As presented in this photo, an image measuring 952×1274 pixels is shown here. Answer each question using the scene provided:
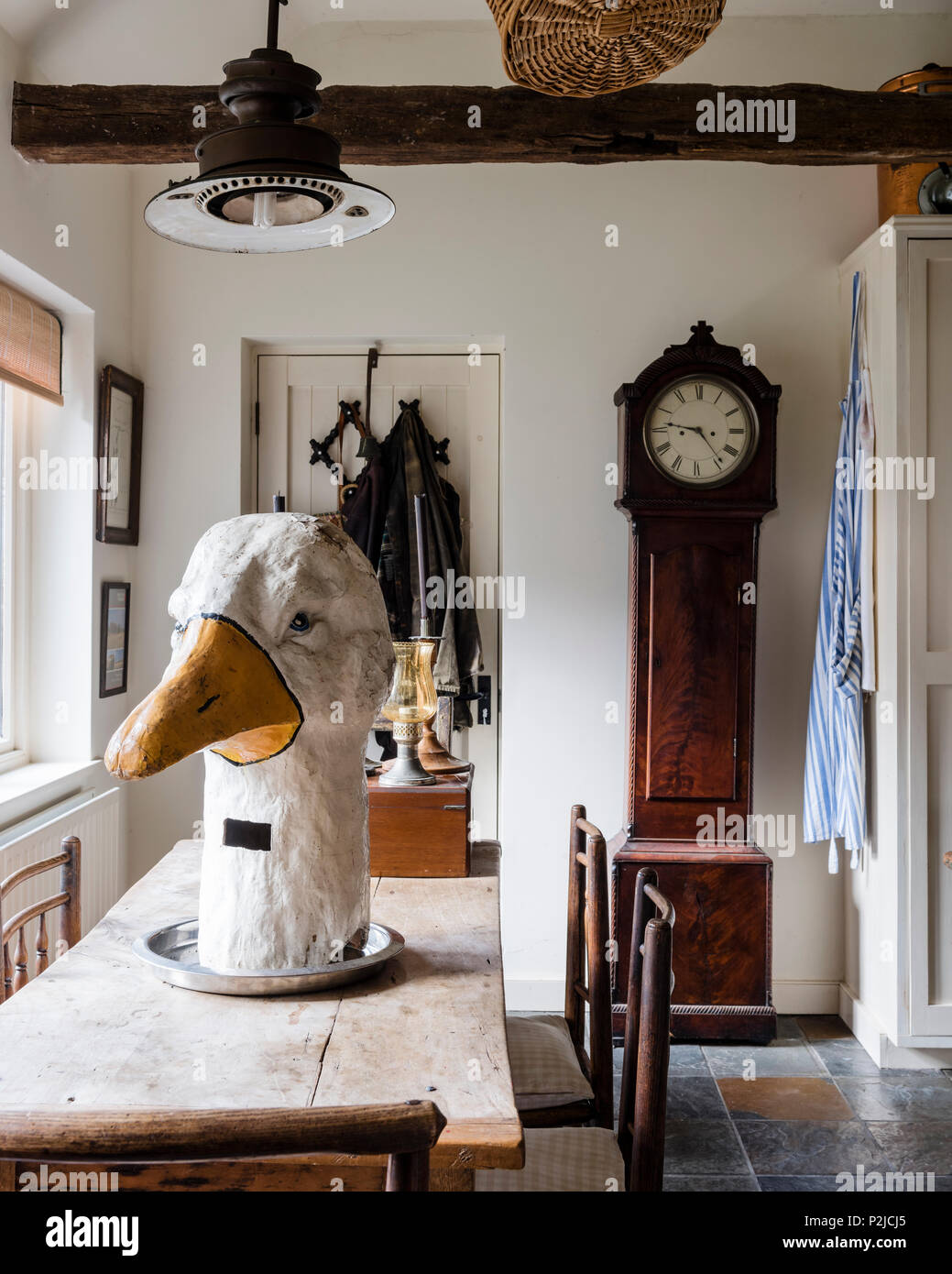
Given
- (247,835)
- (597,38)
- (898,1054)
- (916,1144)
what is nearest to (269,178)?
(597,38)

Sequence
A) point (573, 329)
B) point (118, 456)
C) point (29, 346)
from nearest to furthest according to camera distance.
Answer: point (29, 346), point (118, 456), point (573, 329)

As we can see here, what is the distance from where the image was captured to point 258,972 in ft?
4.19

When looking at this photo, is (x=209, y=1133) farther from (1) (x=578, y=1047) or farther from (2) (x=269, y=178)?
(1) (x=578, y=1047)

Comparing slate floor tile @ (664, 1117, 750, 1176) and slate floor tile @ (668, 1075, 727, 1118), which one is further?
slate floor tile @ (668, 1075, 727, 1118)

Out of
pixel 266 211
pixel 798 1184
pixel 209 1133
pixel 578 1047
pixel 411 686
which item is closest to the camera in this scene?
pixel 209 1133

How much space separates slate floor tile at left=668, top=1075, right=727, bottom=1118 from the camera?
2.85 m

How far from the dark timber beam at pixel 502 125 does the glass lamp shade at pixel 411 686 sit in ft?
4.76

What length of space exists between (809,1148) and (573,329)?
8.17 ft


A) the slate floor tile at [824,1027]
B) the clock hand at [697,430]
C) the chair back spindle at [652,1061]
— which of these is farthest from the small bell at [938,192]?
the chair back spindle at [652,1061]

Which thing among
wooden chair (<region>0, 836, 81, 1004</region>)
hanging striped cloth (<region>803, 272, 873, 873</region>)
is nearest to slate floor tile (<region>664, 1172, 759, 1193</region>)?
hanging striped cloth (<region>803, 272, 873, 873</region>)

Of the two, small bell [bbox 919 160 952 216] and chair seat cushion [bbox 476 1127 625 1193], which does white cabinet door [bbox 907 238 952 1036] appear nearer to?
small bell [bbox 919 160 952 216]

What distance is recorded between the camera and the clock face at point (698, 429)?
3.28 m

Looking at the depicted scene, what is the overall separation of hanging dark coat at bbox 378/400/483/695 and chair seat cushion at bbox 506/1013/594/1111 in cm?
165
